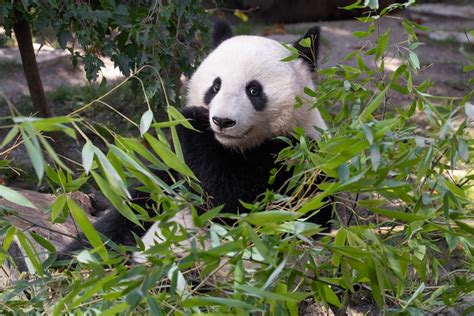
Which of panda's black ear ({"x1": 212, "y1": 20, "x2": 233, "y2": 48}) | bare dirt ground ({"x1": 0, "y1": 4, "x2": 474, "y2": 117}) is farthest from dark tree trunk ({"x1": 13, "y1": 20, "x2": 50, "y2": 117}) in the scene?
panda's black ear ({"x1": 212, "y1": 20, "x2": 233, "y2": 48})

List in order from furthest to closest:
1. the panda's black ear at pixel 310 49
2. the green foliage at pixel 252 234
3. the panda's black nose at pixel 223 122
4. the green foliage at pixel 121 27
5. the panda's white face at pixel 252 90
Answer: the green foliage at pixel 121 27 → the panda's black ear at pixel 310 49 → the panda's white face at pixel 252 90 → the panda's black nose at pixel 223 122 → the green foliage at pixel 252 234

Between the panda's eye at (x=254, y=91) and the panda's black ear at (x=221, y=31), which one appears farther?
the panda's black ear at (x=221, y=31)

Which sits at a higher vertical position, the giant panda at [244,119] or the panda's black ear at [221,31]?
the panda's black ear at [221,31]

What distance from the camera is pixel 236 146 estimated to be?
2922 millimetres

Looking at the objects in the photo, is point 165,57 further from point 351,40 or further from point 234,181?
point 351,40

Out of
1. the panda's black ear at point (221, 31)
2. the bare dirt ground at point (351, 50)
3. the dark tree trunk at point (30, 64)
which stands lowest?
the bare dirt ground at point (351, 50)

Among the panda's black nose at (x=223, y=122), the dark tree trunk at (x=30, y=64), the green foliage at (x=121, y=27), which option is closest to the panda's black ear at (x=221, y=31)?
the green foliage at (x=121, y=27)

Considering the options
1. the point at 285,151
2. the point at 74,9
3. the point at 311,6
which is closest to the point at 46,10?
the point at 74,9

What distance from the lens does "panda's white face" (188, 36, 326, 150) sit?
2822 mm

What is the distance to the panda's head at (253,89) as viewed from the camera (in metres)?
2.83

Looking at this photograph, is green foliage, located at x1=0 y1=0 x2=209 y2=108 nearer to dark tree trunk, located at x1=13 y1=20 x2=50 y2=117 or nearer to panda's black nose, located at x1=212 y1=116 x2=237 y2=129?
dark tree trunk, located at x1=13 y1=20 x2=50 y2=117

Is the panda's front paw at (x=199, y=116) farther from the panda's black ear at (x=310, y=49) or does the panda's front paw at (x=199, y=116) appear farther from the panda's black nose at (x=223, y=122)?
the panda's black ear at (x=310, y=49)

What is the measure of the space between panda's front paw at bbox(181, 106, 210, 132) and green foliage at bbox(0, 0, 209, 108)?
0.49 metres

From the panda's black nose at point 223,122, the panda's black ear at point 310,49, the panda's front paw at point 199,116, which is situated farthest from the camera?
the panda's black ear at point 310,49
